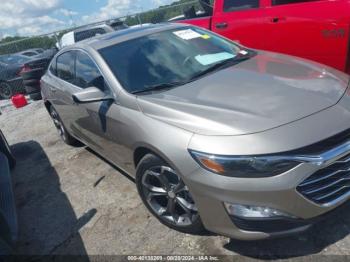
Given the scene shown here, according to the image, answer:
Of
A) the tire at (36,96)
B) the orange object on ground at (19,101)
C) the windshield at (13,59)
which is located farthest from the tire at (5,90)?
the tire at (36,96)

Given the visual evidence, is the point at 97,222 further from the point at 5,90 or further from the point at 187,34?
the point at 5,90

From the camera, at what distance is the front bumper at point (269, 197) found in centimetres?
224

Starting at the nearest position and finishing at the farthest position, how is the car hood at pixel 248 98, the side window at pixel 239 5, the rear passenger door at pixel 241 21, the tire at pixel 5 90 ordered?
the car hood at pixel 248 98 < the rear passenger door at pixel 241 21 < the side window at pixel 239 5 < the tire at pixel 5 90

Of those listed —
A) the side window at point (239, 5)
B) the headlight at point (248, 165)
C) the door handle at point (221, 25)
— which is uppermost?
the side window at point (239, 5)

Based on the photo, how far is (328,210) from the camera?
7.88 ft

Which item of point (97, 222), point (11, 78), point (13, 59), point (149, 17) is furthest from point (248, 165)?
point (149, 17)

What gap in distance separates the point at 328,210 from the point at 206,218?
32.3 inches

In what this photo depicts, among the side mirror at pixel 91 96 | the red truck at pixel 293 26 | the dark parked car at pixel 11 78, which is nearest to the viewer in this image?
the side mirror at pixel 91 96

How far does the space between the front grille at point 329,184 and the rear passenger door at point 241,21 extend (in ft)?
10.00

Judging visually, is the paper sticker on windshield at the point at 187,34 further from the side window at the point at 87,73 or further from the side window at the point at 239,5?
the side window at the point at 239,5

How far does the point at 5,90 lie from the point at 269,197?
11929mm

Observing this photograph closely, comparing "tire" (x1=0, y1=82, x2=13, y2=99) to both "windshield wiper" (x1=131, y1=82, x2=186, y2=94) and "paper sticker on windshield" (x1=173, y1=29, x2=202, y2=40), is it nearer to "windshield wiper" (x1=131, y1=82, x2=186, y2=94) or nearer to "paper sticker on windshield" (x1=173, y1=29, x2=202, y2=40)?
"paper sticker on windshield" (x1=173, y1=29, x2=202, y2=40)

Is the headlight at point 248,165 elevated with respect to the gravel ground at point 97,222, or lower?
elevated

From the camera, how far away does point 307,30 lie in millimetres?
4508
